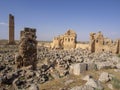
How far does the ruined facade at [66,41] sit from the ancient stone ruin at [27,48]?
36.5m

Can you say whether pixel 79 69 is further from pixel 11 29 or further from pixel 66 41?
pixel 11 29

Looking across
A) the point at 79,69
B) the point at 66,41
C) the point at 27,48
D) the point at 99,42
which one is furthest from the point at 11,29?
the point at 79,69

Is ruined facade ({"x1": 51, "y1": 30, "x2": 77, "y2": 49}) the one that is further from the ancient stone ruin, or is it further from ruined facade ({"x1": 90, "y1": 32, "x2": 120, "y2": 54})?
the ancient stone ruin

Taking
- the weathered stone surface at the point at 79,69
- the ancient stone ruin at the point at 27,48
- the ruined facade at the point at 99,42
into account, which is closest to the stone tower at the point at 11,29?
the ruined facade at the point at 99,42

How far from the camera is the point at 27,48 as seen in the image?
1698cm

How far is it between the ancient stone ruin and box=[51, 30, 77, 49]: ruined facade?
36.5m

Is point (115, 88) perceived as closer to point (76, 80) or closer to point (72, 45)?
point (76, 80)

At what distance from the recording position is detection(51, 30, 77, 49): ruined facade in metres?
53.5

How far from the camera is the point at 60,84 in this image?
29.9 feet

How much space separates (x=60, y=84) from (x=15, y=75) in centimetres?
544

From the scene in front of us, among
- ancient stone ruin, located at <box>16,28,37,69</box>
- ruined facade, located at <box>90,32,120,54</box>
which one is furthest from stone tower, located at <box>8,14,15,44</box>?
ancient stone ruin, located at <box>16,28,37,69</box>

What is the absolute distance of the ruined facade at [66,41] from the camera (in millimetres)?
53469

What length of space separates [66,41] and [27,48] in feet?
125

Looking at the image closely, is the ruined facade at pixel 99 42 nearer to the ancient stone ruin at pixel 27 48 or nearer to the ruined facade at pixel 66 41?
the ruined facade at pixel 66 41
